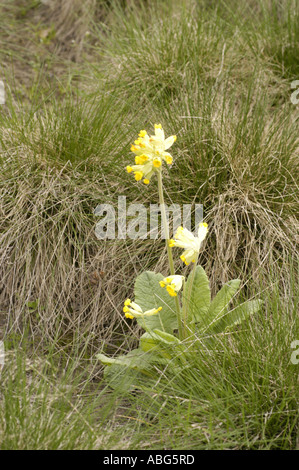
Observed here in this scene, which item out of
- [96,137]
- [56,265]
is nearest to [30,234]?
[56,265]

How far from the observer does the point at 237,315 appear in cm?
209

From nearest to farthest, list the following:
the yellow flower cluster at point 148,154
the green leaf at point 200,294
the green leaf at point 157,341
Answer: the yellow flower cluster at point 148,154, the green leaf at point 157,341, the green leaf at point 200,294

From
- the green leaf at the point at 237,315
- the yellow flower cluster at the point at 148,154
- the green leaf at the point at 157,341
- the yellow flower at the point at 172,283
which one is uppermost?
the yellow flower cluster at the point at 148,154

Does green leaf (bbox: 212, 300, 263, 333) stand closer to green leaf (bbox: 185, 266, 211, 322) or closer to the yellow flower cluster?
green leaf (bbox: 185, 266, 211, 322)

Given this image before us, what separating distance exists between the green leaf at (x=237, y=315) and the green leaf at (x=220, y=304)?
2 centimetres

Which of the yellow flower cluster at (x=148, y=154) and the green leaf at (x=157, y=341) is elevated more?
the yellow flower cluster at (x=148, y=154)

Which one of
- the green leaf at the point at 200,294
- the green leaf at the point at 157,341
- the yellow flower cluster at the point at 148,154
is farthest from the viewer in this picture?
the green leaf at the point at 200,294

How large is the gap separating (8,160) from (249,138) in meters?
1.20

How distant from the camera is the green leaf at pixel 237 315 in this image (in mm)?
2059

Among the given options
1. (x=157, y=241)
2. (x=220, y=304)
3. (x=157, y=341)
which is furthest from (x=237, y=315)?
(x=157, y=241)

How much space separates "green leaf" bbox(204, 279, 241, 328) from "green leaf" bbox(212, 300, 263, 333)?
0.08 ft

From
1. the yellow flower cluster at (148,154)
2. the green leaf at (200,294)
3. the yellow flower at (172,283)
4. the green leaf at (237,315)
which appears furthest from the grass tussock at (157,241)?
the yellow flower cluster at (148,154)

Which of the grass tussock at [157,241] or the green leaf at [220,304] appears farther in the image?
the green leaf at [220,304]

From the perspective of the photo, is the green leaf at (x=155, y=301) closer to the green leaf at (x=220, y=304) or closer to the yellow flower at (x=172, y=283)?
the green leaf at (x=220, y=304)
